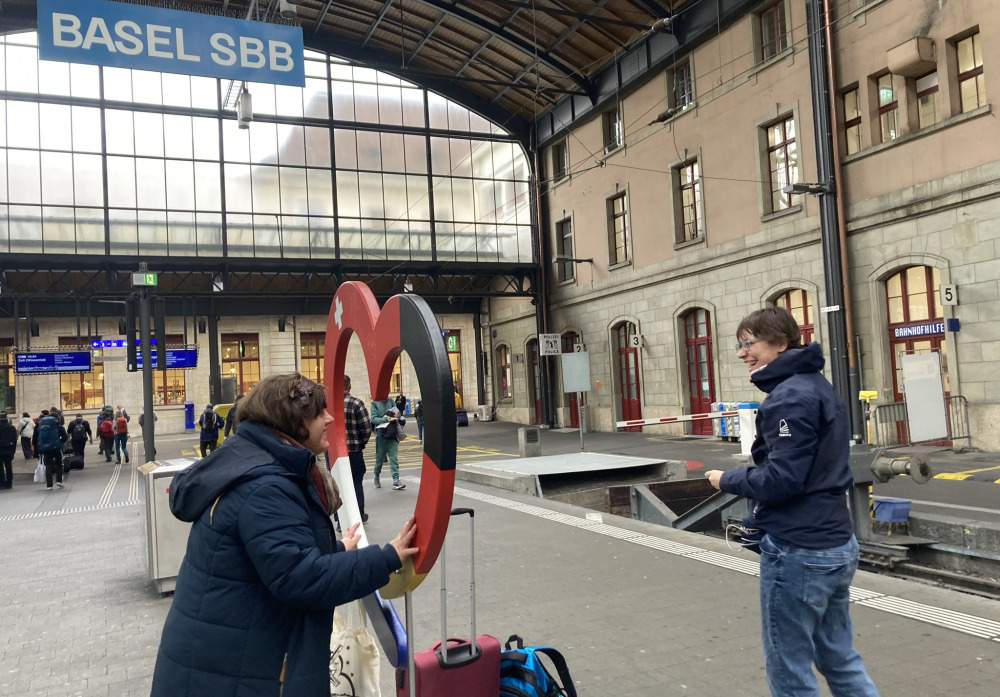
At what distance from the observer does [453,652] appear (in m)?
2.81

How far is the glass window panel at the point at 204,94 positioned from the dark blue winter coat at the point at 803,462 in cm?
2763

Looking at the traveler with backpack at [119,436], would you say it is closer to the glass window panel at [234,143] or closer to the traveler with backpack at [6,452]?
the traveler with backpack at [6,452]

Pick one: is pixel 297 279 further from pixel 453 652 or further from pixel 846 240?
pixel 453 652

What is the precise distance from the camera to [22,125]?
24188 millimetres

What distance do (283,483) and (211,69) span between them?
644 centimetres

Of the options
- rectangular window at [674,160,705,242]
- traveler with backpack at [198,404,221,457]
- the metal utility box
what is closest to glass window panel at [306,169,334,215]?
rectangular window at [674,160,705,242]

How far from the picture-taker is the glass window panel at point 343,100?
27984mm

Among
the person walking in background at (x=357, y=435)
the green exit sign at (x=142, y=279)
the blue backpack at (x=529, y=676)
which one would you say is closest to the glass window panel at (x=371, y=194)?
the green exit sign at (x=142, y=279)

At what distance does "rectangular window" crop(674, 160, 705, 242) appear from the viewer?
20750 millimetres

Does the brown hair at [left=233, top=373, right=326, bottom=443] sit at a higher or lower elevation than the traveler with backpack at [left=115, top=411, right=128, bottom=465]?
higher

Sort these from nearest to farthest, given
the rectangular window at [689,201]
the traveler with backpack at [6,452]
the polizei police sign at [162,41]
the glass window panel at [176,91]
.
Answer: the polizei police sign at [162,41] < the traveler with backpack at [6,452] < the rectangular window at [689,201] < the glass window panel at [176,91]

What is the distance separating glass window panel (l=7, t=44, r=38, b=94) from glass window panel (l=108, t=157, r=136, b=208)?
10.9ft

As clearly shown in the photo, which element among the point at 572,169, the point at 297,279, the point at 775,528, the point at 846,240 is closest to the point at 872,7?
the point at 846,240

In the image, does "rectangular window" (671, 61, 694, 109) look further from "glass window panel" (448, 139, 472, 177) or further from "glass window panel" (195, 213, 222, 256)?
"glass window panel" (195, 213, 222, 256)
